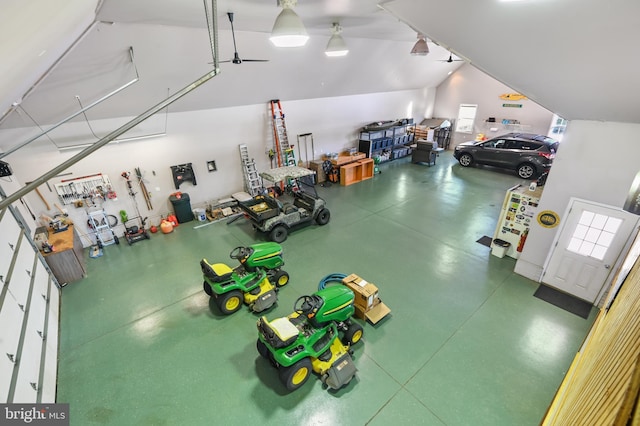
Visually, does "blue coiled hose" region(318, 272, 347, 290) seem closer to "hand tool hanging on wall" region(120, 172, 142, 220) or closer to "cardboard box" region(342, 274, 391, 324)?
"cardboard box" region(342, 274, 391, 324)

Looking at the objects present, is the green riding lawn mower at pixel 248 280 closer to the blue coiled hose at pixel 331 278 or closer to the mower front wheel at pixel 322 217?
the blue coiled hose at pixel 331 278

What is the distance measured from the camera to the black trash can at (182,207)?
7148mm

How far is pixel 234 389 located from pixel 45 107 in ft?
18.9

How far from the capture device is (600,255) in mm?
4211

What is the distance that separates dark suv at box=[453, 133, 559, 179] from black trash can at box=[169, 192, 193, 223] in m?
9.65

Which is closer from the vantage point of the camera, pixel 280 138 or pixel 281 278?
pixel 281 278

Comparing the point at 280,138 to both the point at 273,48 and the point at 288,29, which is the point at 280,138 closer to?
the point at 273,48

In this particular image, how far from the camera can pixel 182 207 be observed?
285 inches

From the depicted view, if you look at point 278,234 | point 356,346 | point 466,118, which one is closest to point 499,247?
point 356,346

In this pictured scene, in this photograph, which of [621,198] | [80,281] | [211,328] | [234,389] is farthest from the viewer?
[80,281]

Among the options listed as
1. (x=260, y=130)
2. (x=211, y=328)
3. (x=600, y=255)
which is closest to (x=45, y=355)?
(x=211, y=328)

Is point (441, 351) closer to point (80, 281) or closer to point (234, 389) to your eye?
point (234, 389)

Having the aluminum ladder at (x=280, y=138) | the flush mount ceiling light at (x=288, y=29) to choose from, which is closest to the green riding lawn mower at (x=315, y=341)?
the flush mount ceiling light at (x=288, y=29)

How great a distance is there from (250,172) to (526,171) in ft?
29.3
